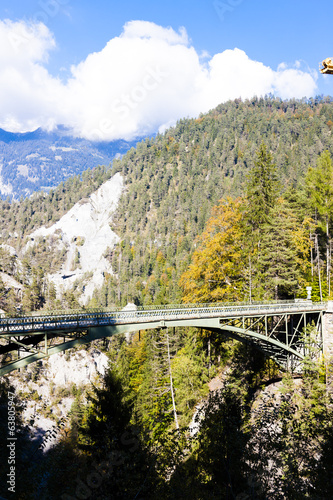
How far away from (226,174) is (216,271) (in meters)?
140

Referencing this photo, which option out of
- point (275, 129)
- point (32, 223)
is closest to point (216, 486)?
point (275, 129)

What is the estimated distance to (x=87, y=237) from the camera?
7028 inches

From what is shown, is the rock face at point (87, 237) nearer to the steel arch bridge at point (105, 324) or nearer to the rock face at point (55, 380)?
the rock face at point (55, 380)

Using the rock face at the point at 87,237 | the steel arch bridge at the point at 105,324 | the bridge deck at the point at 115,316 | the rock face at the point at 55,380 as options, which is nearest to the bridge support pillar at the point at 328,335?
the steel arch bridge at the point at 105,324

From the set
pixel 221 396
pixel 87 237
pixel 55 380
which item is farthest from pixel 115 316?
pixel 87 237

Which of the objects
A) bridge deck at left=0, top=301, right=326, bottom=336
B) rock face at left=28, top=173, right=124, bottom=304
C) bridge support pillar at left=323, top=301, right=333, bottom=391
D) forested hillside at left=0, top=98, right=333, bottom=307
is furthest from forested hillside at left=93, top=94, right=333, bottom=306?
bridge deck at left=0, top=301, right=326, bottom=336

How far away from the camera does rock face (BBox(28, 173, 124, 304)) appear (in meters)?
155

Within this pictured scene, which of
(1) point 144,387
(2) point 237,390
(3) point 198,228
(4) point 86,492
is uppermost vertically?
(3) point 198,228

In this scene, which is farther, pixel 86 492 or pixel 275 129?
pixel 275 129

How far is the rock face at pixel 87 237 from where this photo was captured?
155 metres

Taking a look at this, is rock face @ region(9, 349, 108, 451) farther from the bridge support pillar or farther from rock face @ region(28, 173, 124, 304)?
rock face @ region(28, 173, 124, 304)

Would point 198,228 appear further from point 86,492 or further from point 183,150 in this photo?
point 86,492

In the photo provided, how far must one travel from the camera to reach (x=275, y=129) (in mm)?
167750

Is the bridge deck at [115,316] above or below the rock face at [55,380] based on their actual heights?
above
